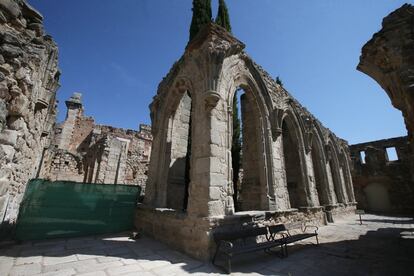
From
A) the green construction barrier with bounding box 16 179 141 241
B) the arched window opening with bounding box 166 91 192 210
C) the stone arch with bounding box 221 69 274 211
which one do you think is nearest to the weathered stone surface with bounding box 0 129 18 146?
the green construction barrier with bounding box 16 179 141 241

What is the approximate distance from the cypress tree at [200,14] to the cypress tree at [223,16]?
1.01 meters

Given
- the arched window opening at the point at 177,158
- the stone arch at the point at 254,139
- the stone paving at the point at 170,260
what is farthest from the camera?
the arched window opening at the point at 177,158

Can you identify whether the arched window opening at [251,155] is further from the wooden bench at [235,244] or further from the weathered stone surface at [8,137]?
the weathered stone surface at [8,137]

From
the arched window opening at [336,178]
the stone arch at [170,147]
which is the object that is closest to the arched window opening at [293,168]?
the stone arch at [170,147]

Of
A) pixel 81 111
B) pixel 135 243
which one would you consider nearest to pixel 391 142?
pixel 135 243

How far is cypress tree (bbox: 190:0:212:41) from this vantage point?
9.74 metres

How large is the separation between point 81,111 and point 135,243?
1640 centimetres

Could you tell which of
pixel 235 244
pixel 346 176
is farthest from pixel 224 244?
pixel 346 176

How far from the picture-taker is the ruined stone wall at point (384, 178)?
14.5 metres

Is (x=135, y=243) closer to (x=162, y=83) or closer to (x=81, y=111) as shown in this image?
(x=162, y=83)

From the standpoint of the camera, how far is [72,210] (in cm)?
533

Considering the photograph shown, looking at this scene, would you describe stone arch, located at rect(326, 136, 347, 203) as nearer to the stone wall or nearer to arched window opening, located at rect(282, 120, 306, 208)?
arched window opening, located at rect(282, 120, 306, 208)

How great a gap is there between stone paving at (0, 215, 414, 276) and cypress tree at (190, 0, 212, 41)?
9.28 metres

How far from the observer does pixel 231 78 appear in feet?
18.1
